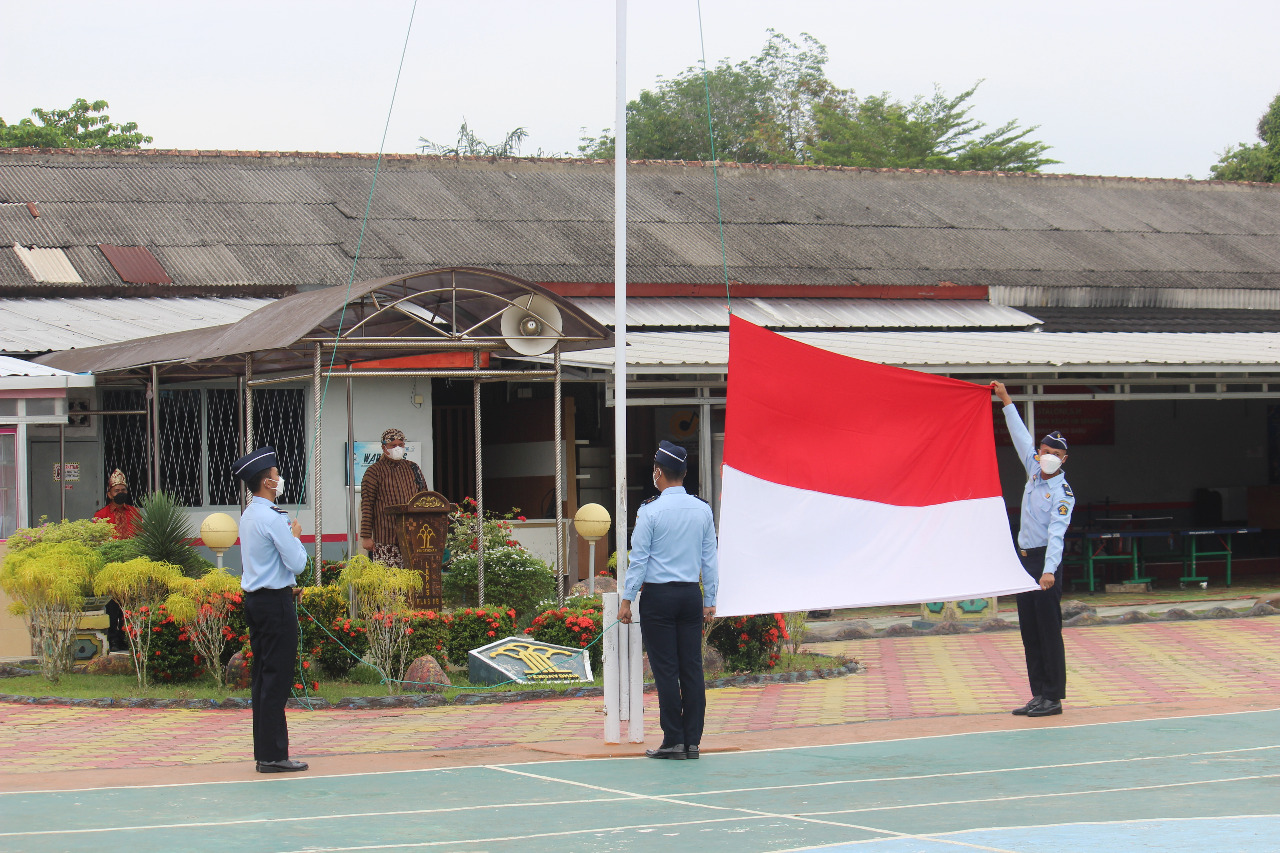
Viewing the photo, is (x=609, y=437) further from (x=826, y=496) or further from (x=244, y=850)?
(x=244, y=850)

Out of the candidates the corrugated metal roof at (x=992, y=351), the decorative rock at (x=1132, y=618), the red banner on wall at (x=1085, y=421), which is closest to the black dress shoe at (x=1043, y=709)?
the corrugated metal roof at (x=992, y=351)

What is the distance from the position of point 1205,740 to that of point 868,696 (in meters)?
2.79

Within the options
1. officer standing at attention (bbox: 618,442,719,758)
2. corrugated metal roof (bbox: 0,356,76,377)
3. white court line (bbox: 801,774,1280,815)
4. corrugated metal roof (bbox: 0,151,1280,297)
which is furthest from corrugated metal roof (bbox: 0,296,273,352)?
white court line (bbox: 801,774,1280,815)

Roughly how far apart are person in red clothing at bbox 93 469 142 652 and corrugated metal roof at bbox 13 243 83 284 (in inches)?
179

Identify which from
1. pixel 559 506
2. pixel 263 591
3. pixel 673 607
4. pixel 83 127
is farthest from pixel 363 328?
pixel 83 127

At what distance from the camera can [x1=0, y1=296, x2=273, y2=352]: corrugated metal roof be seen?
15234 millimetres

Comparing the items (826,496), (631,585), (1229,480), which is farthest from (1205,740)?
(1229,480)

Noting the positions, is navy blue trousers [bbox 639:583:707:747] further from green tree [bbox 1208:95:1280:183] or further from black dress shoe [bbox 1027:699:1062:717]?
green tree [bbox 1208:95:1280:183]

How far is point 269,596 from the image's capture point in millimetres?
7980

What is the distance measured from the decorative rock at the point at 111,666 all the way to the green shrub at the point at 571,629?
10.6 feet

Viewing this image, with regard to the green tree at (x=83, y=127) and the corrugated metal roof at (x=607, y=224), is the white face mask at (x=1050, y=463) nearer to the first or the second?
the corrugated metal roof at (x=607, y=224)

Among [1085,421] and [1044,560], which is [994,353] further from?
[1044,560]

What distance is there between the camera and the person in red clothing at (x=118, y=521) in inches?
481

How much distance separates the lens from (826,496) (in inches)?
337
